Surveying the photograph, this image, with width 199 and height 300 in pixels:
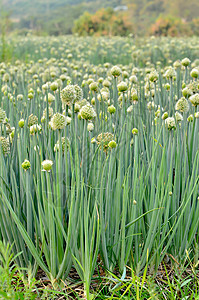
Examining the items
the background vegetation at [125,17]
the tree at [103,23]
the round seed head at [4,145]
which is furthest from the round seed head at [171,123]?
the tree at [103,23]

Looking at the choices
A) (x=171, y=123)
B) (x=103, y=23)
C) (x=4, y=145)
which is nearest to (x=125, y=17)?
(x=103, y=23)

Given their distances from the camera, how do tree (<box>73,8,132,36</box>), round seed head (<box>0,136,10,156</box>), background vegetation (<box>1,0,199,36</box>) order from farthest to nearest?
background vegetation (<box>1,0,199,36</box>)
tree (<box>73,8,132,36</box>)
round seed head (<box>0,136,10,156</box>)

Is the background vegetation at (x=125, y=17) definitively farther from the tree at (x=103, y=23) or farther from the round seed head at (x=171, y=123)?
the round seed head at (x=171, y=123)

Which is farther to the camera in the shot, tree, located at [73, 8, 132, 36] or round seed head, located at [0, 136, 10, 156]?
tree, located at [73, 8, 132, 36]

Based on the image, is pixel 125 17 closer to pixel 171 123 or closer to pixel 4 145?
pixel 171 123

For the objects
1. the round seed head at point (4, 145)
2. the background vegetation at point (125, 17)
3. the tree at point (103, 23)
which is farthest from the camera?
the background vegetation at point (125, 17)

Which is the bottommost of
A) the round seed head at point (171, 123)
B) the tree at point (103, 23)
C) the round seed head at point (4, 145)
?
the round seed head at point (4, 145)

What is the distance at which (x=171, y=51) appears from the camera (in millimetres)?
7684

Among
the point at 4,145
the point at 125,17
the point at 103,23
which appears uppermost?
the point at 125,17

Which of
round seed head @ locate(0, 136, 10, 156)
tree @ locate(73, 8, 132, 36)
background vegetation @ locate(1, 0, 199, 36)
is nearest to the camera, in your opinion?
round seed head @ locate(0, 136, 10, 156)

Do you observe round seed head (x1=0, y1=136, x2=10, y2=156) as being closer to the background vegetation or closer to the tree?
the background vegetation

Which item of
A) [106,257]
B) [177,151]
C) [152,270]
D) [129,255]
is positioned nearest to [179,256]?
[152,270]

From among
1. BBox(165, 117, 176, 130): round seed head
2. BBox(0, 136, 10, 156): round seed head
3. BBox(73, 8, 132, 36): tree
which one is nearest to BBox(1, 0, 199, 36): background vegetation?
BBox(73, 8, 132, 36): tree

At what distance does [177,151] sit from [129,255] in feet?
1.84
